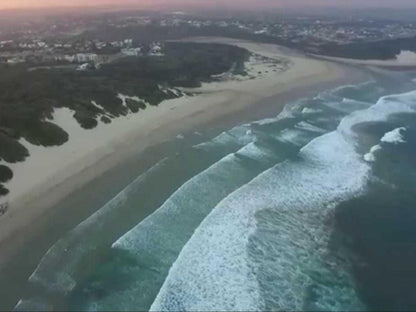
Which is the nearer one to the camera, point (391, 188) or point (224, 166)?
point (391, 188)

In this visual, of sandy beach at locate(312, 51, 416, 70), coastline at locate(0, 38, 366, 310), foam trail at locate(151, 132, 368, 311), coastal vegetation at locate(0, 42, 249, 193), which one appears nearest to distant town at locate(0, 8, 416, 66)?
sandy beach at locate(312, 51, 416, 70)

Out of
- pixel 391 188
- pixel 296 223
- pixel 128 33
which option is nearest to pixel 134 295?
pixel 296 223

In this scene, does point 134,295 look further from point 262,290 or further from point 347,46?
point 347,46

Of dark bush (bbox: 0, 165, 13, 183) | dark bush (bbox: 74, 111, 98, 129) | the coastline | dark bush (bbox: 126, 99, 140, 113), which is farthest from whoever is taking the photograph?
dark bush (bbox: 126, 99, 140, 113)

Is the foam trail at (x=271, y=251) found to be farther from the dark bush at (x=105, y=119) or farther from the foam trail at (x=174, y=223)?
the dark bush at (x=105, y=119)

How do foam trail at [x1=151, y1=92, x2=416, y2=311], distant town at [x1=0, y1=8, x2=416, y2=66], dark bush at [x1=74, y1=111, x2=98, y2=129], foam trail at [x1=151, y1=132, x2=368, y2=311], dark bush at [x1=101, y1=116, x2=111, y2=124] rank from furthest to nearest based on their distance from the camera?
1. distant town at [x1=0, y1=8, x2=416, y2=66]
2. dark bush at [x1=101, y1=116, x2=111, y2=124]
3. dark bush at [x1=74, y1=111, x2=98, y2=129]
4. foam trail at [x1=151, y1=132, x2=368, y2=311]
5. foam trail at [x1=151, y1=92, x2=416, y2=311]

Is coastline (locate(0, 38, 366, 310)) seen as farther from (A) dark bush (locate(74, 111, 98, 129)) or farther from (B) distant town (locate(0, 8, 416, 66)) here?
(B) distant town (locate(0, 8, 416, 66))
